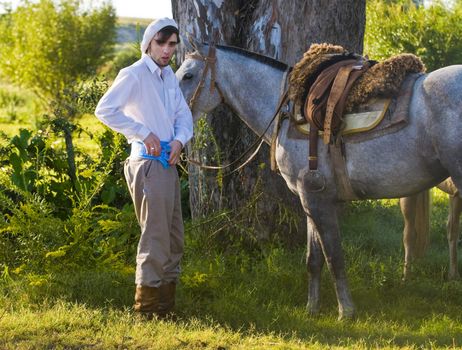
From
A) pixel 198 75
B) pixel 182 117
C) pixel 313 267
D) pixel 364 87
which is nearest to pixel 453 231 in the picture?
pixel 313 267

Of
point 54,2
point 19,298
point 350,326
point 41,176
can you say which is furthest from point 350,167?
point 54,2

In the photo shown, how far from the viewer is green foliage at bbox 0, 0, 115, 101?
72.2 feet

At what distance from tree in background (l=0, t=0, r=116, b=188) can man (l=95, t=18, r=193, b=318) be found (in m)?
17.0

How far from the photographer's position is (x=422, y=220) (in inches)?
254

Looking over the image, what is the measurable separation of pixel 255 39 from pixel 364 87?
1.93m

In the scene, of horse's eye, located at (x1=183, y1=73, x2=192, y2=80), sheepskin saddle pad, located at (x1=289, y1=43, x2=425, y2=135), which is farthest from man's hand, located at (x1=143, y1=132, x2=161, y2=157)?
sheepskin saddle pad, located at (x1=289, y1=43, x2=425, y2=135)

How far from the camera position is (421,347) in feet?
15.5

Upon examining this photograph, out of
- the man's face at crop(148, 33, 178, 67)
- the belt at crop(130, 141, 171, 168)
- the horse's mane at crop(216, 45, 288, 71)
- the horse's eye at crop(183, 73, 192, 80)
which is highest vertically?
the man's face at crop(148, 33, 178, 67)

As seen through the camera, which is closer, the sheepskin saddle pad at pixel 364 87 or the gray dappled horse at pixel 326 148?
the gray dappled horse at pixel 326 148

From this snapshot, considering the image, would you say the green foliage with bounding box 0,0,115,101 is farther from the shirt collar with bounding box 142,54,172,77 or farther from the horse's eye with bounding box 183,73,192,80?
the shirt collar with bounding box 142,54,172,77

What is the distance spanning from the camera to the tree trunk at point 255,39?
254 inches

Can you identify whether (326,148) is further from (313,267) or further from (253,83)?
(313,267)

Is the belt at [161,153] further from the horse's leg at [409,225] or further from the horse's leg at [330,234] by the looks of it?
the horse's leg at [409,225]

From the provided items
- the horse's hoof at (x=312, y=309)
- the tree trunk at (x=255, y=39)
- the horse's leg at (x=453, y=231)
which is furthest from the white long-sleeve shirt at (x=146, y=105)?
the horse's leg at (x=453, y=231)
